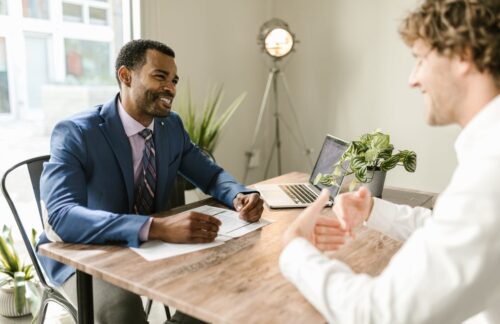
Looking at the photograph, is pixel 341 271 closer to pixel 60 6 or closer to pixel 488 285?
pixel 488 285

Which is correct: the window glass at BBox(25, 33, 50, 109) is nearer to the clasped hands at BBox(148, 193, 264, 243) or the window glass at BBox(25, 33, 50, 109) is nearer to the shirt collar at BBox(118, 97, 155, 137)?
the shirt collar at BBox(118, 97, 155, 137)

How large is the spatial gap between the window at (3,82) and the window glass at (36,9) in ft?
0.67

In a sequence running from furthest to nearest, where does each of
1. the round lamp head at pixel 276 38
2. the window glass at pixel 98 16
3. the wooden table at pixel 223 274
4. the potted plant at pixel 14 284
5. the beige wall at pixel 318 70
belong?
1. the round lamp head at pixel 276 38
2. the beige wall at pixel 318 70
3. the window glass at pixel 98 16
4. the potted plant at pixel 14 284
5. the wooden table at pixel 223 274

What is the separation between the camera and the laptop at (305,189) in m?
1.76

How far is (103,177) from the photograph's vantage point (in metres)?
1.60

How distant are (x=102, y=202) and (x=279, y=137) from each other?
252 centimetres

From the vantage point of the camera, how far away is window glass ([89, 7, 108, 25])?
2709 millimetres

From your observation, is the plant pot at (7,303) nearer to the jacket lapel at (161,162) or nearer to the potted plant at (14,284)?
the potted plant at (14,284)

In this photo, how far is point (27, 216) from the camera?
259cm

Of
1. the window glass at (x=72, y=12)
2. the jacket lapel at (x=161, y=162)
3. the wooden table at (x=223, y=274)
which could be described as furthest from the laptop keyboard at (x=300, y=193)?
the window glass at (x=72, y=12)

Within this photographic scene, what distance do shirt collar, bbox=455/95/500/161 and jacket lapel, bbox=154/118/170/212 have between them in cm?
116

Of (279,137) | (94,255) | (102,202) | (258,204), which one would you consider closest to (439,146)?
(279,137)

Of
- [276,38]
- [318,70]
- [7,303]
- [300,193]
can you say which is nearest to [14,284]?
[7,303]

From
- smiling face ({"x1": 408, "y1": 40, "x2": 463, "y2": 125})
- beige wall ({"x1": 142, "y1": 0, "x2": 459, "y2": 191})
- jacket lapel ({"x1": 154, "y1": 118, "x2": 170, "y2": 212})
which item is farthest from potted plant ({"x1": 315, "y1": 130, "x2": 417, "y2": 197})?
beige wall ({"x1": 142, "y1": 0, "x2": 459, "y2": 191})
